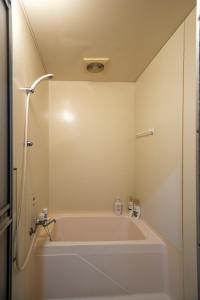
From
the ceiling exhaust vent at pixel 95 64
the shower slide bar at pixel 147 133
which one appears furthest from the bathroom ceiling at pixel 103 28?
the shower slide bar at pixel 147 133

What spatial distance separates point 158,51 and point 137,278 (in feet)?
7.02

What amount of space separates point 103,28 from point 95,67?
0.63m

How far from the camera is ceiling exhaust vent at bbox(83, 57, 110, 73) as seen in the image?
2.06 metres

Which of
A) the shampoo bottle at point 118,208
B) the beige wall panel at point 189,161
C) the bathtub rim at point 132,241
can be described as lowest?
the bathtub rim at point 132,241

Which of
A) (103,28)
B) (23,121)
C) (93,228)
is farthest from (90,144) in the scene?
(103,28)

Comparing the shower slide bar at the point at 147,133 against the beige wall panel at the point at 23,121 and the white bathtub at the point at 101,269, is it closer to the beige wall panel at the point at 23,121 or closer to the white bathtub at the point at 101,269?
the white bathtub at the point at 101,269

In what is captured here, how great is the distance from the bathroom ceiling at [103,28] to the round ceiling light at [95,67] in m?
0.07

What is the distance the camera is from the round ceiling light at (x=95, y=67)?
2.16 m

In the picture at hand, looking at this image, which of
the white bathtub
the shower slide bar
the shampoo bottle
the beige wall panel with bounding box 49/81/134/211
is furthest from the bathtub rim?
the shower slide bar

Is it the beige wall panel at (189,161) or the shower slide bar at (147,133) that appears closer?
the beige wall panel at (189,161)

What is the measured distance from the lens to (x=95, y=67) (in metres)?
2.21

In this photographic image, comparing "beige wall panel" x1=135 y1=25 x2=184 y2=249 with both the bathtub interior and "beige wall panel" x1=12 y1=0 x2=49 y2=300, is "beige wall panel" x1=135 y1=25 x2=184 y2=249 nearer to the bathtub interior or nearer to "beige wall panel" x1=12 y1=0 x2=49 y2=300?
the bathtub interior

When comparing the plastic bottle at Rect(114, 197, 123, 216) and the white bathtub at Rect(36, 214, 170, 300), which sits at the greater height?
the plastic bottle at Rect(114, 197, 123, 216)

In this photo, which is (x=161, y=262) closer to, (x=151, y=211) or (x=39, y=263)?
(x=151, y=211)
